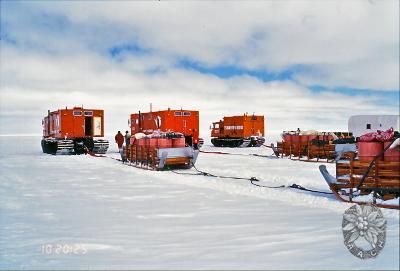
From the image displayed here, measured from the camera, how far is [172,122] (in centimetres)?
2695

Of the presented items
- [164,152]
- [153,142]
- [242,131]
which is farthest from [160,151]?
[242,131]

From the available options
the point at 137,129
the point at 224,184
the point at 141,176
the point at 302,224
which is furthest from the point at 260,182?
the point at 137,129

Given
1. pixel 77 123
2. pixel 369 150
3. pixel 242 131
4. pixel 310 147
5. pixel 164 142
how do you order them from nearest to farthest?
1. pixel 369 150
2. pixel 164 142
3. pixel 310 147
4. pixel 77 123
5. pixel 242 131

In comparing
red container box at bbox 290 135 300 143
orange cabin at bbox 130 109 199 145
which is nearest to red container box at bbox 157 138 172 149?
orange cabin at bbox 130 109 199 145

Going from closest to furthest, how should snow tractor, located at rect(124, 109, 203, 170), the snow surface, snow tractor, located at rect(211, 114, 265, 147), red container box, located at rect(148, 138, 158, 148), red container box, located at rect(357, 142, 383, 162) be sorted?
the snow surface
red container box, located at rect(357, 142, 383, 162)
snow tractor, located at rect(124, 109, 203, 170)
red container box, located at rect(148, 138, 158, 148)
snow tractor, located at rect(211, 114, 265, 147)

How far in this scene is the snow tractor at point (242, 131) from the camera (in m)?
36.8

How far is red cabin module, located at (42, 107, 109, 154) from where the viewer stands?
27578 millimetres

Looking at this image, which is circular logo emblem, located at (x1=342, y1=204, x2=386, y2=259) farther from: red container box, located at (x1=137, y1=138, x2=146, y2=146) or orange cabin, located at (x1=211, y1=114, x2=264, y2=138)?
orange cabin, located at (x1=211, y1=114, x2=264, y2=138)

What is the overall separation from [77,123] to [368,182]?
2284cm

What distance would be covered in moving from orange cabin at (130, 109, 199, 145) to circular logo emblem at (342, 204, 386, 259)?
20.6m

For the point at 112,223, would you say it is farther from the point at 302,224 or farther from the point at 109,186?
the point at 109,186

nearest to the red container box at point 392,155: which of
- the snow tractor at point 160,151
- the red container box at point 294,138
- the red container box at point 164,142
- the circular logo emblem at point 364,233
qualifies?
the circular logo emblem at point 364,233

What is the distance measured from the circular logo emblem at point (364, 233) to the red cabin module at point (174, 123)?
67.9 feet

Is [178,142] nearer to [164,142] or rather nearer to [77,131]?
[164,142]
